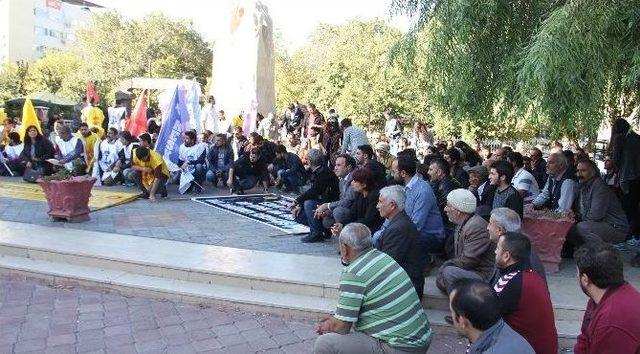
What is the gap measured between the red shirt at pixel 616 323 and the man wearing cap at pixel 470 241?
6.50 feet

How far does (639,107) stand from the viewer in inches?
264

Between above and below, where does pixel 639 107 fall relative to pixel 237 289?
above

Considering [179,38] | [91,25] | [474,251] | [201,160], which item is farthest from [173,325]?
[91,25]

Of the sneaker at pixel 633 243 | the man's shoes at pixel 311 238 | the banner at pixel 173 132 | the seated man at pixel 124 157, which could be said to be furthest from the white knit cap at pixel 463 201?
the seated man at pixel 124 157

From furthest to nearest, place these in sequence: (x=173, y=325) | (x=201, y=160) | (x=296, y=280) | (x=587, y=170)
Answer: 1. (x=201, y=160)
2. (x=587, y=170)
3. (x=296, y=280)
4. (x=173, y=325)

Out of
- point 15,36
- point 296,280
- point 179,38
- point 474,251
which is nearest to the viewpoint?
point 474,251

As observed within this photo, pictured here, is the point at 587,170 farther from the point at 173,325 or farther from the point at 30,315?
the point at 30,315

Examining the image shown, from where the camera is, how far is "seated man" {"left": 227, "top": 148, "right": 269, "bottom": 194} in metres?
11.9

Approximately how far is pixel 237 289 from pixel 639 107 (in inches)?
203

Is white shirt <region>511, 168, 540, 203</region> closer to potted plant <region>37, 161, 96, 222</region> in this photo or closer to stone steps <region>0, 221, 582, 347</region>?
stone steps <region>0, 221, 582, 347</region>

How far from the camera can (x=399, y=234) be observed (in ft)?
15.3

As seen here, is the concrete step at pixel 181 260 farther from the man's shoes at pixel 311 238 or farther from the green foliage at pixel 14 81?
the green foliage at pixel 14 81

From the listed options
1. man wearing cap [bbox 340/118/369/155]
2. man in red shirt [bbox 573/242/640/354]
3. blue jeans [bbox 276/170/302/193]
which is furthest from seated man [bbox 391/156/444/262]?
blue jeans [bbox 276/170/302/193]

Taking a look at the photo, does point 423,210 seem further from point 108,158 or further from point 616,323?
point 108,158
